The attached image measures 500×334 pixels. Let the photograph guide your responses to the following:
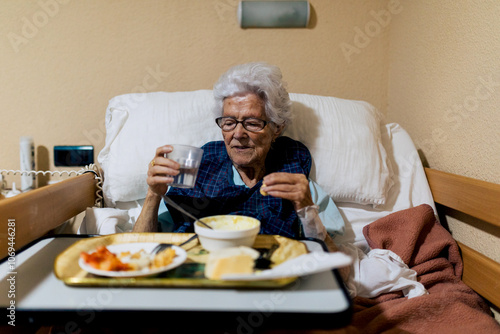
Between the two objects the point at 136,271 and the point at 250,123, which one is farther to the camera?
the point at 250,123

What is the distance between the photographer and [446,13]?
1463 mm

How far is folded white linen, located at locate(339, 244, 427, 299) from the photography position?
1.11 meters

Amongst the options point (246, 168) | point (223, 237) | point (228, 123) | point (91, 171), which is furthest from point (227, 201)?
point (91, 171)

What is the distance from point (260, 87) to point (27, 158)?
113cm

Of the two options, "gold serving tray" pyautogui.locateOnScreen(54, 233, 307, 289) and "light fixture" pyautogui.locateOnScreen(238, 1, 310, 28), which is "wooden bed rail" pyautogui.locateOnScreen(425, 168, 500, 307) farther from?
"light fixture" pyautogui.locateOnScreen(238, 1, 310, 28)

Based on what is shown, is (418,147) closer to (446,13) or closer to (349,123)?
(349,123)

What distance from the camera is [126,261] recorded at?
0.74m

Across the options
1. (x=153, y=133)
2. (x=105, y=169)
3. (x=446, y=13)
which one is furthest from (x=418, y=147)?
(x=105, y=169)

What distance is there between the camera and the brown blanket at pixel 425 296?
96 cm

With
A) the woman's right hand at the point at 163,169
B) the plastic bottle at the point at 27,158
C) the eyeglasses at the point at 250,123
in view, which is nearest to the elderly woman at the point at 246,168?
the eyeglasses at the point at 250,123

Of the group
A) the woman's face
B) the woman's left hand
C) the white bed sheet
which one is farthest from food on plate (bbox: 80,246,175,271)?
the white bed sheet

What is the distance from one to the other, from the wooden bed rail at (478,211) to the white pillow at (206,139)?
0.80 ft

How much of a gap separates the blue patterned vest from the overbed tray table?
1.75ft

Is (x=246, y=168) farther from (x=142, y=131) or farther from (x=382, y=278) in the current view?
(x=382, y=278)
